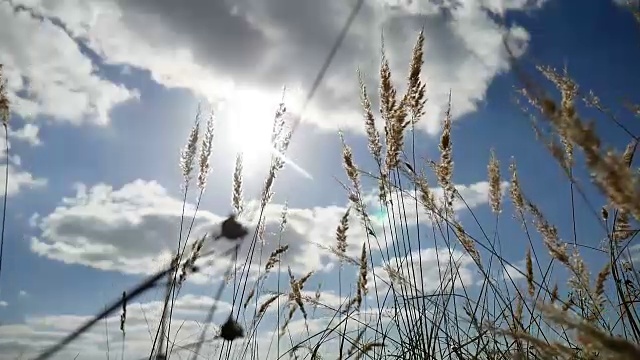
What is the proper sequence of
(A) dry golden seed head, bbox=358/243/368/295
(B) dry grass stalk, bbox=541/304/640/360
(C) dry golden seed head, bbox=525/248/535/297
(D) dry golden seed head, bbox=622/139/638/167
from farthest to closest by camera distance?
(A) dry golden seed head, bbox=358/243/368/295, (C) dry golden seed head, bbox=525/248/535/297, (D) dry golden seed head, bbox=622/139/638/167, (B) dry grass stalk, bbox=541/304/640/360

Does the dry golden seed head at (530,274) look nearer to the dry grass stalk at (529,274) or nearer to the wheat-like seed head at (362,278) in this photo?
the dry grass stalk at (529,274)

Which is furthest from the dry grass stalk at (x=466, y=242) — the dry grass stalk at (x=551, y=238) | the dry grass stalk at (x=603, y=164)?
the dry grass stalk at (x=603, y=164)

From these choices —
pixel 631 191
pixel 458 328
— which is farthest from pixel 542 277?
pixel 631 191

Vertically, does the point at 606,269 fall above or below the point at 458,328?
above

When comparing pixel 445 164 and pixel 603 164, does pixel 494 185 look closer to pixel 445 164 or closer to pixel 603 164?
pixel 445 164

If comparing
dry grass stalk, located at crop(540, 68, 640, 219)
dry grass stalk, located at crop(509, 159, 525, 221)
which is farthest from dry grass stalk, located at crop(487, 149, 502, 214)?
dry grass stalk, located at crop(540, 68, 640, 219)

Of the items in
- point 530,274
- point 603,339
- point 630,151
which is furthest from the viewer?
point 530,274

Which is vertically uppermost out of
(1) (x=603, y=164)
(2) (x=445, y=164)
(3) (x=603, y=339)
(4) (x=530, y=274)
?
(2) (x=445, y=164)

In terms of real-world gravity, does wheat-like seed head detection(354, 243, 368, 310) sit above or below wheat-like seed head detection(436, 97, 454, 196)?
below

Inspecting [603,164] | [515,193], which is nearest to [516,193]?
[515,193]

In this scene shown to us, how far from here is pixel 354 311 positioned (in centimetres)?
349

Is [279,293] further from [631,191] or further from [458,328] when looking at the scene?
[631,191]

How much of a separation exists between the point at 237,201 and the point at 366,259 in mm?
897

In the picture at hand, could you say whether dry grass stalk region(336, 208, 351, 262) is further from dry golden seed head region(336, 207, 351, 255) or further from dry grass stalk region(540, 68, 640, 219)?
dry grass stalk region(540, 68, 640, 219)
